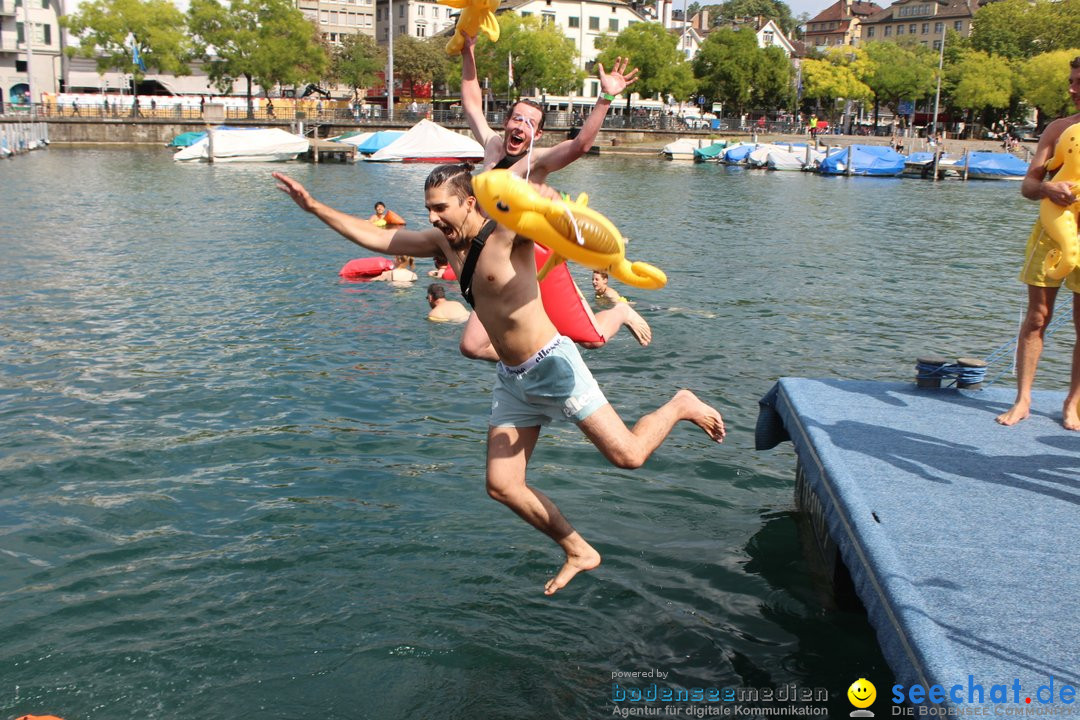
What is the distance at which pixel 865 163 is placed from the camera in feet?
201

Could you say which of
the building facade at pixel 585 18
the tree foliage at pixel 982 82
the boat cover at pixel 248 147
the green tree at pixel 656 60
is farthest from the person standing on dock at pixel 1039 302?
the building facade at pixel 585 18

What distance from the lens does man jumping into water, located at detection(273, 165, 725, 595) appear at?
225 inches

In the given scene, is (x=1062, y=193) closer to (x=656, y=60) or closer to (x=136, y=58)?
(x=136, y=58)

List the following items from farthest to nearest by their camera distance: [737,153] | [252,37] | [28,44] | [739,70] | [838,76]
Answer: [838,76]
[739,70]
[252,37]
[28,44]
[737,153]

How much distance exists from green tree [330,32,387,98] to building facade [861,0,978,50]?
7409 centimetres

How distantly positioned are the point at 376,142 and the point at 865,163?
3036 cm

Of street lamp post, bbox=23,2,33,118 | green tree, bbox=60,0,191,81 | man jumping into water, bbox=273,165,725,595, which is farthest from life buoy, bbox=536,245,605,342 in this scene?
green tree, bbox=60,0,191,81

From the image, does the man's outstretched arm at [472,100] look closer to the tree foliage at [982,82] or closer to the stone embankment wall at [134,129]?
the stone embankment wall at [134,129]

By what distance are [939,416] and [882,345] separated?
710 centimetres

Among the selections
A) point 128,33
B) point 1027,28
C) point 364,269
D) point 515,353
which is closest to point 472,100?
point 515,353

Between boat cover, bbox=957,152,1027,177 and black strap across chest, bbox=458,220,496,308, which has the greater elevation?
boat cover, bbox=957,152,1027,177

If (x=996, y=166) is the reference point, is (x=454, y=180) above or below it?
below

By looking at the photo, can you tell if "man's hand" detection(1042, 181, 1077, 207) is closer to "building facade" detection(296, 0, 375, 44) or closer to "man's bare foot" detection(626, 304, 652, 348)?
"man's bare foot" detection(626, 304, 652, 348)

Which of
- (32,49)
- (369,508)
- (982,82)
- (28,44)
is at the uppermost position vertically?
(982,82)
